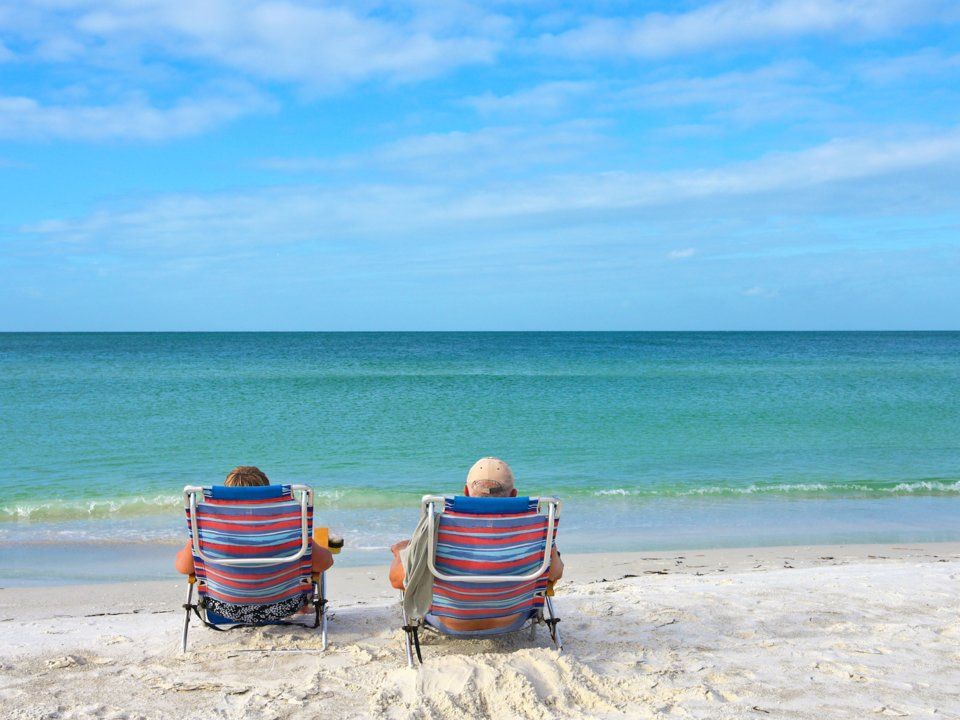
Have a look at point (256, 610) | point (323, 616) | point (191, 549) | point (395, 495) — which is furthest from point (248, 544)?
point (395, 495)

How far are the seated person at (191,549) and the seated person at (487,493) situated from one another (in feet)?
1.85

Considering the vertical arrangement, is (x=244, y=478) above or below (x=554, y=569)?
above

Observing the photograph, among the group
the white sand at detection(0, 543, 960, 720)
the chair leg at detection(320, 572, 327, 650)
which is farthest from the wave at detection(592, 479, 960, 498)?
the chair leg at detection(320, 572, 327, 650)

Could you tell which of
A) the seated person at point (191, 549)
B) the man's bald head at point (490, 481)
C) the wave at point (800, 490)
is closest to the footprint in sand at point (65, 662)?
the seated person at point (191, 549)

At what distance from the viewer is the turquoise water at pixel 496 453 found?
379 inches

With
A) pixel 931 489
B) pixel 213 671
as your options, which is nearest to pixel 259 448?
pixel 931 489

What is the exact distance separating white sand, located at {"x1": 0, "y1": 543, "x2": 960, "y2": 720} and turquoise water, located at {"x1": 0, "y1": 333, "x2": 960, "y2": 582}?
2.90 meters

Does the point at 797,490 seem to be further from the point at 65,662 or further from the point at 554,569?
the point at 65,662

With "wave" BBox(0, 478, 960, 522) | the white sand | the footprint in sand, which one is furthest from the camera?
"wave" BBox(0, 478, 960, 522)

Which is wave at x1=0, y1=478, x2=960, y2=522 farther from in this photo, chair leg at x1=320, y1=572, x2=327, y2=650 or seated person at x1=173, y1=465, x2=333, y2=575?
seated person at x1=173, y1=465, x2=333, y2=575

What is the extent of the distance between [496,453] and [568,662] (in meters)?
11.7

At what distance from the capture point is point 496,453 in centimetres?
1577

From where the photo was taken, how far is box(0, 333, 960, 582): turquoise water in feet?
31.6

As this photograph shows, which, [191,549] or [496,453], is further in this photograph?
[496,453]
